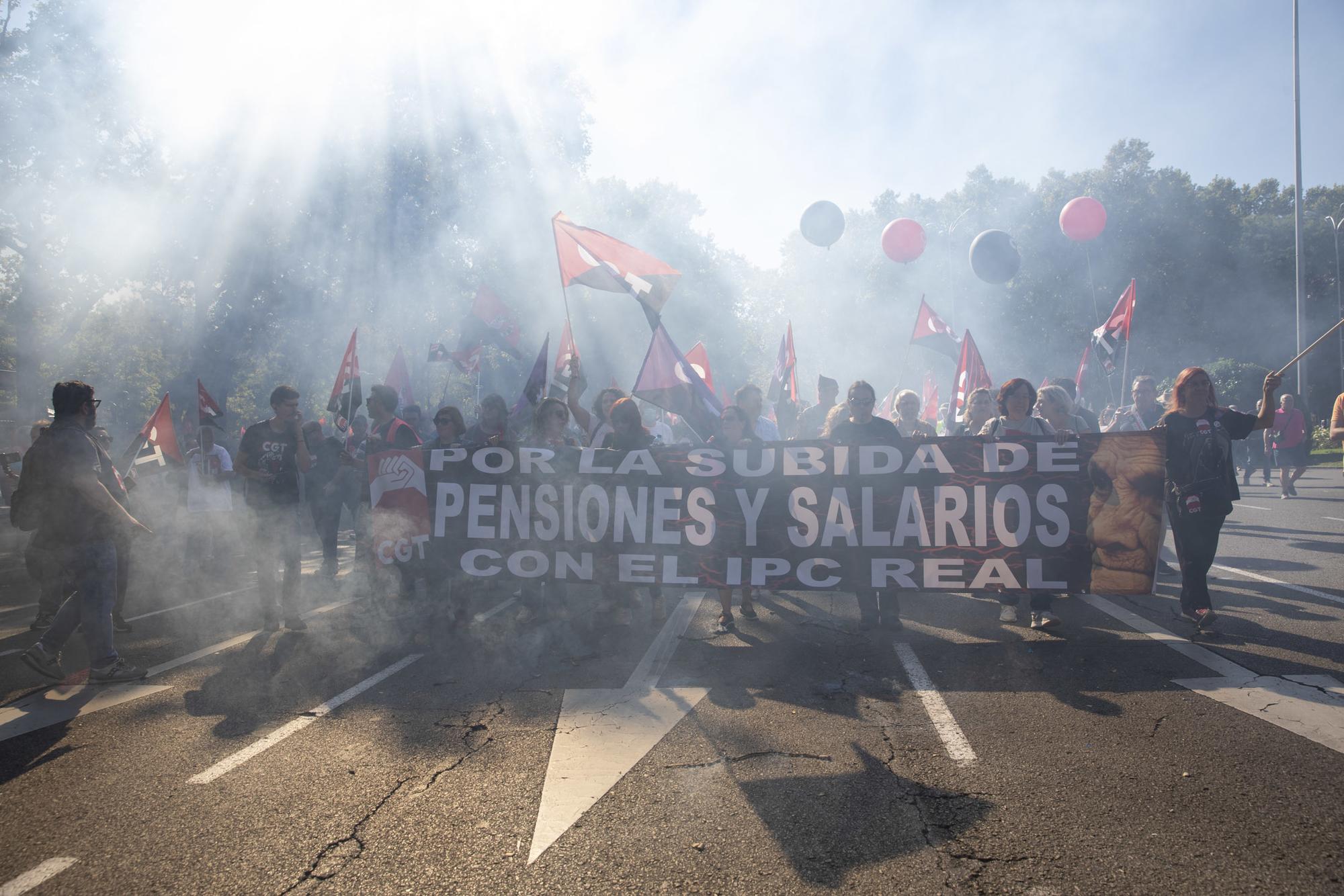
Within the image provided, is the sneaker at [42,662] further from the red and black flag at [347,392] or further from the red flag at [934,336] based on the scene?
the red flag at [934,336]

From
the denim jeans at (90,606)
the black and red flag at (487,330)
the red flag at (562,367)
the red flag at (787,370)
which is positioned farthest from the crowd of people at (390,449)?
the black and red flag at (487,330)

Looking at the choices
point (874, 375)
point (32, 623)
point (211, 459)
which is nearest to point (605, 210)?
point (874, 375)

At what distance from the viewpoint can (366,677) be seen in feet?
16.2

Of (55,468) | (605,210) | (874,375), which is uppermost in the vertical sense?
(605,210)

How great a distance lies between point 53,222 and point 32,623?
23720mm

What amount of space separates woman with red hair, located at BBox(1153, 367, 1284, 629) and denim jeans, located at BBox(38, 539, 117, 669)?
698 cm

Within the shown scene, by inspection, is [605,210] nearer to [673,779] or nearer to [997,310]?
[997,310]

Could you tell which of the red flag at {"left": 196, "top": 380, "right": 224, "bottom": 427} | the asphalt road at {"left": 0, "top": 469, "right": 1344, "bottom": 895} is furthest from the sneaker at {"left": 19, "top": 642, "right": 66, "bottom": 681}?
the red flag at {"left": 196, "top": 380, "right": 224, "bottom": 427}

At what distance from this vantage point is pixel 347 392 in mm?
9914

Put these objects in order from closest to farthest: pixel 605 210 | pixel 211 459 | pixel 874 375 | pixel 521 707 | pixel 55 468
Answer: pixel 521 707, pixel 55 468, pixel 211 459, pixel 605 210, pixel 874 375

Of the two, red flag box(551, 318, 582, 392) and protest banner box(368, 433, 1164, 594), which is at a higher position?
red flag box(551, 318, 582, 392)

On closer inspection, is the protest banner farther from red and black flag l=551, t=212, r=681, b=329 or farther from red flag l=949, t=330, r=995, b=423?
red flag l=949, t=330, r=995, b=423

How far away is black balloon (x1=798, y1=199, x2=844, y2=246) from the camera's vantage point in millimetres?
19156

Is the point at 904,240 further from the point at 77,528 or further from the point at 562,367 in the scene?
the point at 77,528
